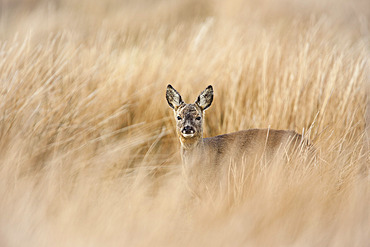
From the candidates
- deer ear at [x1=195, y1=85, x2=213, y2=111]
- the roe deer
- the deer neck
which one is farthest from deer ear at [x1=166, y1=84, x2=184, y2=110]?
the deer neck

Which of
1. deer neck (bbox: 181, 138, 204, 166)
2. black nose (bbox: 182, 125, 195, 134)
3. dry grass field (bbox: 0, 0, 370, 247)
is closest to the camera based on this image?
dry grass field (bbox: 0, 0, 370, 247)

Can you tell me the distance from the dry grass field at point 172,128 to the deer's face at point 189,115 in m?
0.26

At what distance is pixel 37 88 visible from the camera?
3.43m

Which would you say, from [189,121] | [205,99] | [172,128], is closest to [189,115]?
[189,121]

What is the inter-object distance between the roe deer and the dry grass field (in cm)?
16

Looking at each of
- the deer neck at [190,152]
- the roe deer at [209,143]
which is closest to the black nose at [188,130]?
the roe deer at [209,143]

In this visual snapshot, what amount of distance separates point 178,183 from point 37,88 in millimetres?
1194

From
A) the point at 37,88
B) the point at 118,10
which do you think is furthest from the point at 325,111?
the point at 118,10

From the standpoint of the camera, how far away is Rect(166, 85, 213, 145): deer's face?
304 centimetres

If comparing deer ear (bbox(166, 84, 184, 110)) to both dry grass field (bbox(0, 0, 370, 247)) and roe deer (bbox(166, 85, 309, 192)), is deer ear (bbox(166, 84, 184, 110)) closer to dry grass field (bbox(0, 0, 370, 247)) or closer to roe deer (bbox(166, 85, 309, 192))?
roe deer (bbox(166, 85, 309, 192))

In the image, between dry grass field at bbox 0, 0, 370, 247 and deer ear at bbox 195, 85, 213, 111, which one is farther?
deer ear at bbox 195, 85, 213, 111

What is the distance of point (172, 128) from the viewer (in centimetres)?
386

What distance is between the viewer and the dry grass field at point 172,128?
2301 millimetres

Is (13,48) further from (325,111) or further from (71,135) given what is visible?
(325,111)
